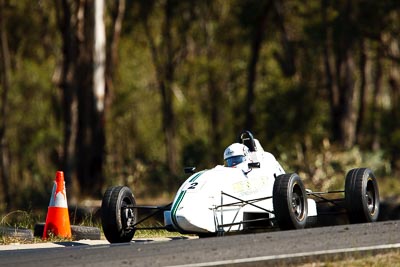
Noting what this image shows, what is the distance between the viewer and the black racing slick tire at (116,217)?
13.0 metres

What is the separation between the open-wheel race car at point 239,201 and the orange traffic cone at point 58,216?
1.06 metres

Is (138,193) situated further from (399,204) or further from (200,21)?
(200,21)

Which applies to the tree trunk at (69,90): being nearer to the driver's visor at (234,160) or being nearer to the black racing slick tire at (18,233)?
the black racing slick tire at (18,233)

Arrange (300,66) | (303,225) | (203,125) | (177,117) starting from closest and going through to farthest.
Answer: (303,225), (300,66), (177,117), (203,125)

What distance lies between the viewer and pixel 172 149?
2007 inches

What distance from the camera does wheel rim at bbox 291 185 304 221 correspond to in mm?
13000

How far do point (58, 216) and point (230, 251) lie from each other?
4866 mm

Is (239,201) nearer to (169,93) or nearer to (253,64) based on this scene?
(253,64)

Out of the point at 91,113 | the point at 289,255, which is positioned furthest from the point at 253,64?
the point at 289,255

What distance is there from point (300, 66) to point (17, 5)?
13.6m

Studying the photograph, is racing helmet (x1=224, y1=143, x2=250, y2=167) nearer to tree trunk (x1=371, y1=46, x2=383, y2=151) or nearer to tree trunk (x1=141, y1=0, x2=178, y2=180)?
tree trunk (x1=141, y1=0, x2=178, y2=180)

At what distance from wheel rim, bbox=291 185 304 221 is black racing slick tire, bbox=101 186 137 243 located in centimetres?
186

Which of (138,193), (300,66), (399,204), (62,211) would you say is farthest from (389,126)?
(62,211)

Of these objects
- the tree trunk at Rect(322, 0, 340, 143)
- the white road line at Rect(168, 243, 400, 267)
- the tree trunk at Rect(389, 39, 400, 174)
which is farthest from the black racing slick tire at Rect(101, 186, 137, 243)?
the tree trunk at Rect(389, 39, 400, 174)
